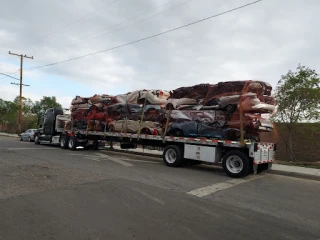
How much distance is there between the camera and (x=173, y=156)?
11.6 m

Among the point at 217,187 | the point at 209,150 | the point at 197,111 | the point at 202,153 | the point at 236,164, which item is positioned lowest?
the point at 217,187

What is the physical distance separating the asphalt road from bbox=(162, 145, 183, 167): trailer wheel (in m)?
2.31

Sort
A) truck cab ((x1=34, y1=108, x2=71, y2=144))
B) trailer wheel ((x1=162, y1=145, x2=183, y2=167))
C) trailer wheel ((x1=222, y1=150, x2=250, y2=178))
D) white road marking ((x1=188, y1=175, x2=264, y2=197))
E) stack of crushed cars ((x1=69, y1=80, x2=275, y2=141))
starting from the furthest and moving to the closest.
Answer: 1. truck cab ((x1=34, y1=108, x2=71, y2=144))
2. trailer wheel ((x1=162, y1=145, x2=183, y2=167))
3. stack of crushed cars ((x1=69, y1=80, x2=275, y2=141))
4. trailer wheel ((x1=222, y1=150, x2=250, y2=178))
5. white road marking ((x1=188, y1=175, x2=264, y2=197))

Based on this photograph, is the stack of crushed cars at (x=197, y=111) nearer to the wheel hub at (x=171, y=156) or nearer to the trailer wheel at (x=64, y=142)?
the wheel hub at (x=171, y=156)

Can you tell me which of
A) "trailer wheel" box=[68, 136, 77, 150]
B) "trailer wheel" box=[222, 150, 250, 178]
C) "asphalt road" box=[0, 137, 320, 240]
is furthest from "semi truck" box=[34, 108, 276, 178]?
"trailer wheel" box=[68, 136, 77, 150]

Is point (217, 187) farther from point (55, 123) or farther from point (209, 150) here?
point (55, 123)

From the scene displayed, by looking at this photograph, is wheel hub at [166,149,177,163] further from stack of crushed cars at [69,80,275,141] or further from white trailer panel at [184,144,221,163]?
stack of crushed cars at [69,80,275,141]

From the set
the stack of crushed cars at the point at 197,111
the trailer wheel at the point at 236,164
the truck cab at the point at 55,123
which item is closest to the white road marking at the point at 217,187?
the trailer wheel at the point at 236,164

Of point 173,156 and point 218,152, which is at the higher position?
point 218,152

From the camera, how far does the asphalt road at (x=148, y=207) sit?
426 centimetres

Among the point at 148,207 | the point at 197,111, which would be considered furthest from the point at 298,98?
the point at 148,207

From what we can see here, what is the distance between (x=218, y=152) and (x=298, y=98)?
590cm

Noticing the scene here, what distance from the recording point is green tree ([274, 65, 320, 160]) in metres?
13.2

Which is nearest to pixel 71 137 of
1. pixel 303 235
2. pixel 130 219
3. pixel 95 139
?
pixel 95 139
